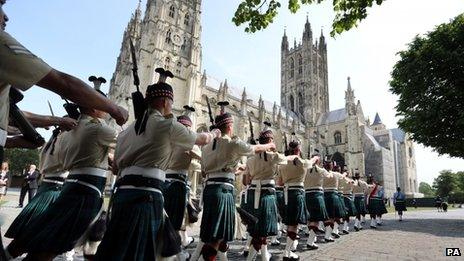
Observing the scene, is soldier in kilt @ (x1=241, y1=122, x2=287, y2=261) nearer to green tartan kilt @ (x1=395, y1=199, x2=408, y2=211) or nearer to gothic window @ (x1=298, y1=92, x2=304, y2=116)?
green tartan kilt @ (x1=395, y1=199, x2=408, y2=211)

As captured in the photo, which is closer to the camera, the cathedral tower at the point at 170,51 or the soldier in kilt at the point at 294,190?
the soldier in kilt at the point at 294,190

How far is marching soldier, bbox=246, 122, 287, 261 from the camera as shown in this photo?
18.7 ft

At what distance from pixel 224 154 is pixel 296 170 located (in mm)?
2826

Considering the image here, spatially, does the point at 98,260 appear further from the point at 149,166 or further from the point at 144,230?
the point at 149,166

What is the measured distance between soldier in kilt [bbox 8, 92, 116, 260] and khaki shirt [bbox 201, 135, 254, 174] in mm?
1659

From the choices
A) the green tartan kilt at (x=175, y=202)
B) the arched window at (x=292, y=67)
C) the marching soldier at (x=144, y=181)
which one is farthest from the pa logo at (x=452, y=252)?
the arched window at (x=292, y=67)

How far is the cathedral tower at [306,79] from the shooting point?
71625mm

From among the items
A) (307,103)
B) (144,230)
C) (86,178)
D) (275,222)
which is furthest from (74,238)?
(307,103)

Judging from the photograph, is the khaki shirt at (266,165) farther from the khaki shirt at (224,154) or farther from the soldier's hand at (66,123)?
the soldier's hand at (66,123)

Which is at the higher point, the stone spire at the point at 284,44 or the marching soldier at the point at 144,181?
the stone spire at the point at 284,44

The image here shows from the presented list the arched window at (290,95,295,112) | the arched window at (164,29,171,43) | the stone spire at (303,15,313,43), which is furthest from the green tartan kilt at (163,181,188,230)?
the stone spire at (303,15,313,43)

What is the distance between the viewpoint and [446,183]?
6994 cm

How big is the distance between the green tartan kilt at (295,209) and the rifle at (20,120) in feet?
17.9

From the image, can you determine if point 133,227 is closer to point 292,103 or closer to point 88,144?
point 88,144
